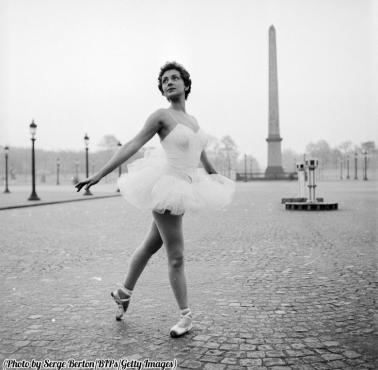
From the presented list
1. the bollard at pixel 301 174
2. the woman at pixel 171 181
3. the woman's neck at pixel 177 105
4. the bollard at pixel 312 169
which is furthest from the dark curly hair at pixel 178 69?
the bollard at pixel 301 174

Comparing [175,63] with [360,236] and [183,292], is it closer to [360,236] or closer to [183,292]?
[183,292]

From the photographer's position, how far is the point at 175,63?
359 centimetres

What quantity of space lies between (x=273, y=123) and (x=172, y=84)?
56.5 metres

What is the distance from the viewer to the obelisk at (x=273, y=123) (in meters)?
55.3

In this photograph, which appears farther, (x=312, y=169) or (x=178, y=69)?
(x=312, y=169)

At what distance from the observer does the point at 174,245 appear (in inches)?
137

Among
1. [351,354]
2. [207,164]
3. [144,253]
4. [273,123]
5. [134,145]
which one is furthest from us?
[273,123]

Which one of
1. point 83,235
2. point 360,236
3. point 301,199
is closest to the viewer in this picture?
point 360,236

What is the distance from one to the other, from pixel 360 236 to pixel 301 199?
8.91 meters

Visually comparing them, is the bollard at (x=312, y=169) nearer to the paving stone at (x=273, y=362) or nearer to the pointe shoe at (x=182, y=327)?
the pointe shoe at (x=182, y=327)

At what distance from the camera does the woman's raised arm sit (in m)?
3.35

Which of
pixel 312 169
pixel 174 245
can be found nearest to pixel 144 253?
pixel 174 245

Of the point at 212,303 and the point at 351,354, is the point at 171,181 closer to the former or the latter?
the point at 212,303

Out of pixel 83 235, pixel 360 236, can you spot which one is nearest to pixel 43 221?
pixel 83 235
